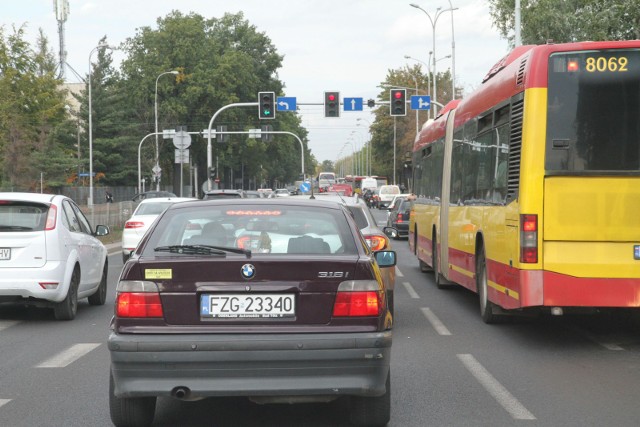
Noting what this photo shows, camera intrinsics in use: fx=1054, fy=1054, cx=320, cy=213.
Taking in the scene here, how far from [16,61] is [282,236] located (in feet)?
145

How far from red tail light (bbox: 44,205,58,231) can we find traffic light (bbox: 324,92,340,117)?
32.5m

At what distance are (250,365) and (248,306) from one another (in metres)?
0.35

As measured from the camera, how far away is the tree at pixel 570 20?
42.3 m

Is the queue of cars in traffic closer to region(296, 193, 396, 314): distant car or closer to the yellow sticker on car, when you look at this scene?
the yellow sticker on car

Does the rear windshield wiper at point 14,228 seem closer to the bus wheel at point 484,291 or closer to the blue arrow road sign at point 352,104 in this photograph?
the bus wheel at point 484,291

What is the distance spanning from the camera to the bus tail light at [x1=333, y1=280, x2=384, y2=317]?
19.7ft

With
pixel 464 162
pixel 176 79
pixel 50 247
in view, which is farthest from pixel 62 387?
pixel 176 79

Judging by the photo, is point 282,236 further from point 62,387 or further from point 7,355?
point 7,355

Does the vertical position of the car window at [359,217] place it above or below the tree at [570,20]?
below

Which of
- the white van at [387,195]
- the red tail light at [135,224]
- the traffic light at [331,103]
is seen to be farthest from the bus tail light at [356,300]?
the white van at [387,195]

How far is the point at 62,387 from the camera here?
8.18 metres

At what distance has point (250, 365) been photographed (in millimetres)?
5812

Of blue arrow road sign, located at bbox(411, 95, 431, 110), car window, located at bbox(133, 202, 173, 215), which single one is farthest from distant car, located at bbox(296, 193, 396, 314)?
blue arrow road sign, located at bbox(411, 95, 431, 110)

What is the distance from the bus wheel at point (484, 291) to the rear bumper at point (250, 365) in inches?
248
